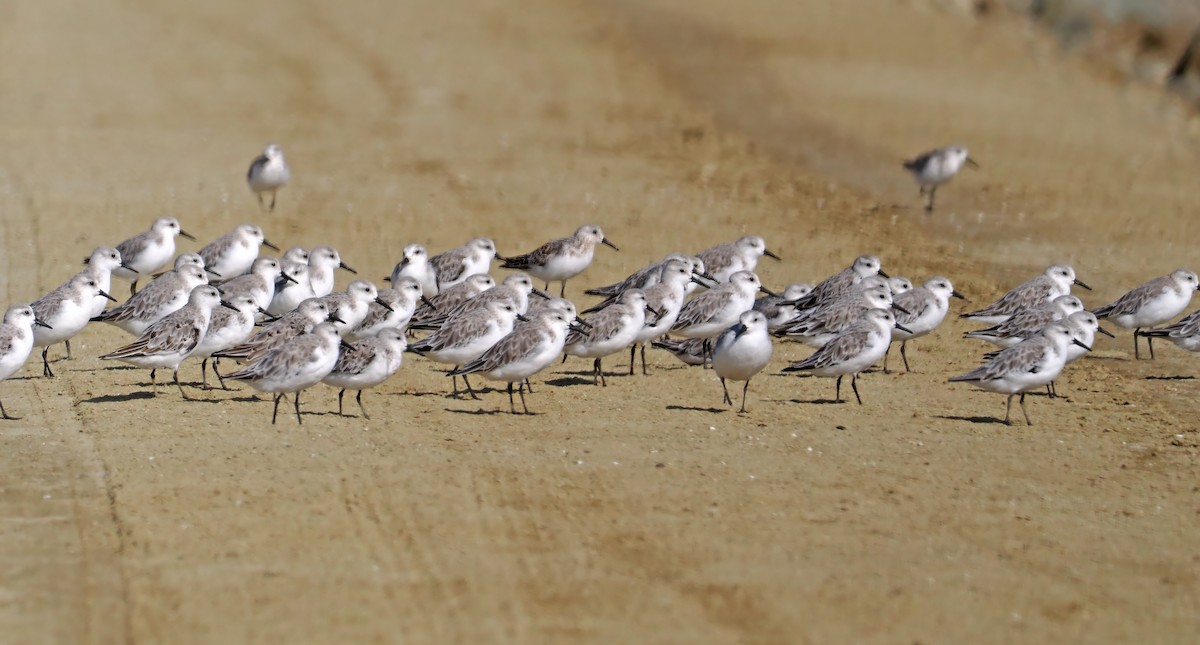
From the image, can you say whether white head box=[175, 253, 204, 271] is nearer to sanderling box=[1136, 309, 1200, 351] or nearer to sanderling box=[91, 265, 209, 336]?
sanderling box=[91, 265, 209, 336]

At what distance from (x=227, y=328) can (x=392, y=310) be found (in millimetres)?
1556

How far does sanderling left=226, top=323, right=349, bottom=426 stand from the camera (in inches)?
516

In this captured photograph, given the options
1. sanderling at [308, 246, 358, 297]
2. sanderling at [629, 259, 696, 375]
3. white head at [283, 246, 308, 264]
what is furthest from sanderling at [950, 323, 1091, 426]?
white head at [283, 246, 308, 264]

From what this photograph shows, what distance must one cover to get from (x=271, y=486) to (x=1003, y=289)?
9739mm

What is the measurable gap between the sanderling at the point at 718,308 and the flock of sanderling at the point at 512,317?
0.01 meters

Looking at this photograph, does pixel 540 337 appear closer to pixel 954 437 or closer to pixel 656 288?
pixel 656 288

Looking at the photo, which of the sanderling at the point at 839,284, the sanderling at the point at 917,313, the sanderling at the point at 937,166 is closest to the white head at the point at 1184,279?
the sanderling at the point at 917,313

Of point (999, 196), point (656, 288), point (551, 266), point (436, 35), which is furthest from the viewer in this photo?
point (436, 35)

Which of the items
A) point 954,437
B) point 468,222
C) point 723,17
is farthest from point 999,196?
point 723,17

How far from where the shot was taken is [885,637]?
9.45 metres

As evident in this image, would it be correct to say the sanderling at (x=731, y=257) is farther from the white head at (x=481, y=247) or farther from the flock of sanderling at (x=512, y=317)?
the white head at (x=481, y=247)

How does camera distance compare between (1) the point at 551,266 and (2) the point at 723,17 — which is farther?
(2) the point at 723,17

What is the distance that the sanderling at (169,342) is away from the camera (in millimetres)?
13969

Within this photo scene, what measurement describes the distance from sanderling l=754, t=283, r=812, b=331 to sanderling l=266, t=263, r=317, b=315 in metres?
4.30
